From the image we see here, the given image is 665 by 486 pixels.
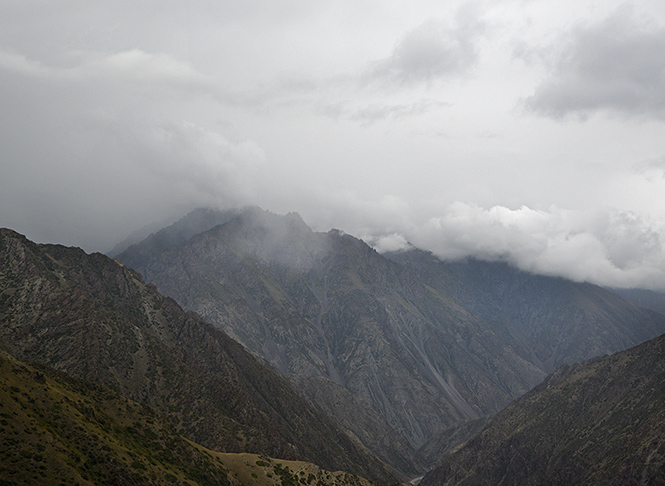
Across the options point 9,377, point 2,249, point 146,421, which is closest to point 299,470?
point 146,421

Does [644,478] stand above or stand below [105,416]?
below

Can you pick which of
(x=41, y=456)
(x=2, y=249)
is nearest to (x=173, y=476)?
(x=41, y=456)

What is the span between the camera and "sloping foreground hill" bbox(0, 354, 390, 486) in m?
69.5

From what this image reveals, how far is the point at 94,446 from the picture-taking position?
84.2 m

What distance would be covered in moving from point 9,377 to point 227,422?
109m

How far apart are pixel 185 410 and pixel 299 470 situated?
205 ft

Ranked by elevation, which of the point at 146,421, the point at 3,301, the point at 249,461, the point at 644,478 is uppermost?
the point at 3,301

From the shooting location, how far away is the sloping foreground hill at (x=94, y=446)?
2736 inches

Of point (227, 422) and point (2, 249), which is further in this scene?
point (2, 249)

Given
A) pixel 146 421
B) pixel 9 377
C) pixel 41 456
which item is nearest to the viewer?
pixel 41 456

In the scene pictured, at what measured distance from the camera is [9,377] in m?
87.5

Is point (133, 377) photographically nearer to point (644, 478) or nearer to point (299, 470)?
point (299, 470)

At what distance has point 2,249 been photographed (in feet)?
649

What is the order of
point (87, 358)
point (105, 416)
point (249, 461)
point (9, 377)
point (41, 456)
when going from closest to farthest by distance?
1. point (41, 456)
2. point (9, 377)
3. point (105, 416)
4. point (249, 461)
5. point (87, 358)
